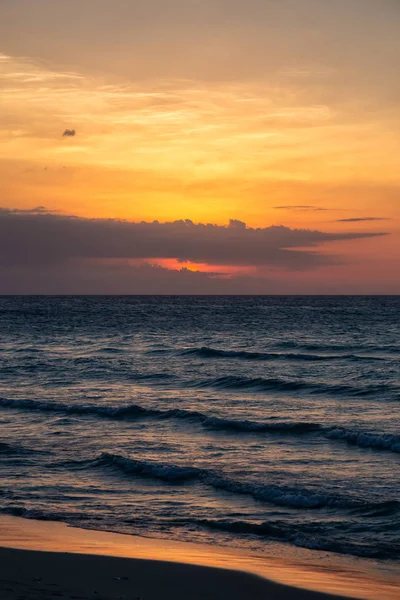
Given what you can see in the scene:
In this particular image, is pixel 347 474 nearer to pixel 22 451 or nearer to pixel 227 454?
pixel 227 454

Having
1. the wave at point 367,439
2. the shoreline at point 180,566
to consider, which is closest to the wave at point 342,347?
the wave at point 367,439

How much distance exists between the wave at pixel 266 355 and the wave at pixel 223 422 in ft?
63.3

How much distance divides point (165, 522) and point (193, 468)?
358 centimetres

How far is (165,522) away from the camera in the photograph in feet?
41.2

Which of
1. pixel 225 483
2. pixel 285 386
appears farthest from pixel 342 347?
pixel 225 483

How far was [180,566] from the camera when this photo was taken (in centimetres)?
1000

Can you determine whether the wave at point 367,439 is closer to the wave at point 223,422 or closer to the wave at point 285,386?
the wave at point 223,422

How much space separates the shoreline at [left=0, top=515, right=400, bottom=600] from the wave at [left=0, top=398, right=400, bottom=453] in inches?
331

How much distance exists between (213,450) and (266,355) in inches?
1046

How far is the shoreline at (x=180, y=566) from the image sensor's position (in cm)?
916

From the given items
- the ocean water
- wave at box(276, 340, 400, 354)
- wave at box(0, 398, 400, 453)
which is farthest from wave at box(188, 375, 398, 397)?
wave at box(276, 340, 400, 354)

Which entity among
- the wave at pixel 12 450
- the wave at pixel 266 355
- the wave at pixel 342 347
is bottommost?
the wave at pixel 12 450

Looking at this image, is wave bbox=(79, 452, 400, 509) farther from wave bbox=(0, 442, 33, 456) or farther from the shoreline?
the shoreline

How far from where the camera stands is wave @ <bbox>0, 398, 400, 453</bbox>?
61.8 ft
